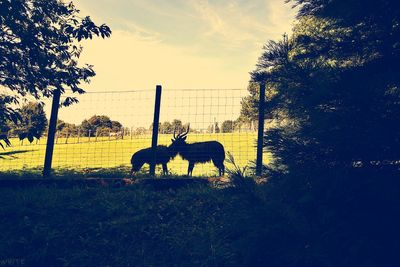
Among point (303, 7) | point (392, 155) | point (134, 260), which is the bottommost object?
point (134, 260)

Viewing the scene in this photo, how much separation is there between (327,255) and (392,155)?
81cm

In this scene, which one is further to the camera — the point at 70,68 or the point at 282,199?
the point at 70,68

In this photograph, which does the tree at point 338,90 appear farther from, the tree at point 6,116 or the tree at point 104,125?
the tree at point 104,125

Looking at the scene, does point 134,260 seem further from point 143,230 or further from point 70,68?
point 70,68

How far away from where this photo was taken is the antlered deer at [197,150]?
9.12 m

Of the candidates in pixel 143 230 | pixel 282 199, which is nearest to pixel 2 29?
pixel 143 230

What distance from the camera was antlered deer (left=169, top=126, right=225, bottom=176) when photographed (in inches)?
359

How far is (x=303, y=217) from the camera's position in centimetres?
184

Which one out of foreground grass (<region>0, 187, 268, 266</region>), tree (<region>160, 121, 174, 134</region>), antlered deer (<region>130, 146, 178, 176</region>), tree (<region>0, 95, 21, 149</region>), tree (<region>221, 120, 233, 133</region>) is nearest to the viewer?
foreground grass (<region>0, 187, 268, 266</region>)

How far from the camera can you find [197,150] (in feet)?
30.9

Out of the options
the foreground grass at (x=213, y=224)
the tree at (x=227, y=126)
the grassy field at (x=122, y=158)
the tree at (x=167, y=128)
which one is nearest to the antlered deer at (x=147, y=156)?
the grassy field at (x=122, y=158)

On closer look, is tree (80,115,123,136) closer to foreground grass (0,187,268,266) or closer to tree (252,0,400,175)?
foreground grass (0,187,268,266)

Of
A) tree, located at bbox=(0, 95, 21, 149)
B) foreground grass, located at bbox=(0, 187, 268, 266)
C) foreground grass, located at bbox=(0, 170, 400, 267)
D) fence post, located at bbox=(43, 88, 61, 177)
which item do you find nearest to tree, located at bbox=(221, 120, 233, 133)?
foreground grass, located at bbox=(0, 170, 400, 267)

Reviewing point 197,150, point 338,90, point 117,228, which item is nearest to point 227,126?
point 197,150
